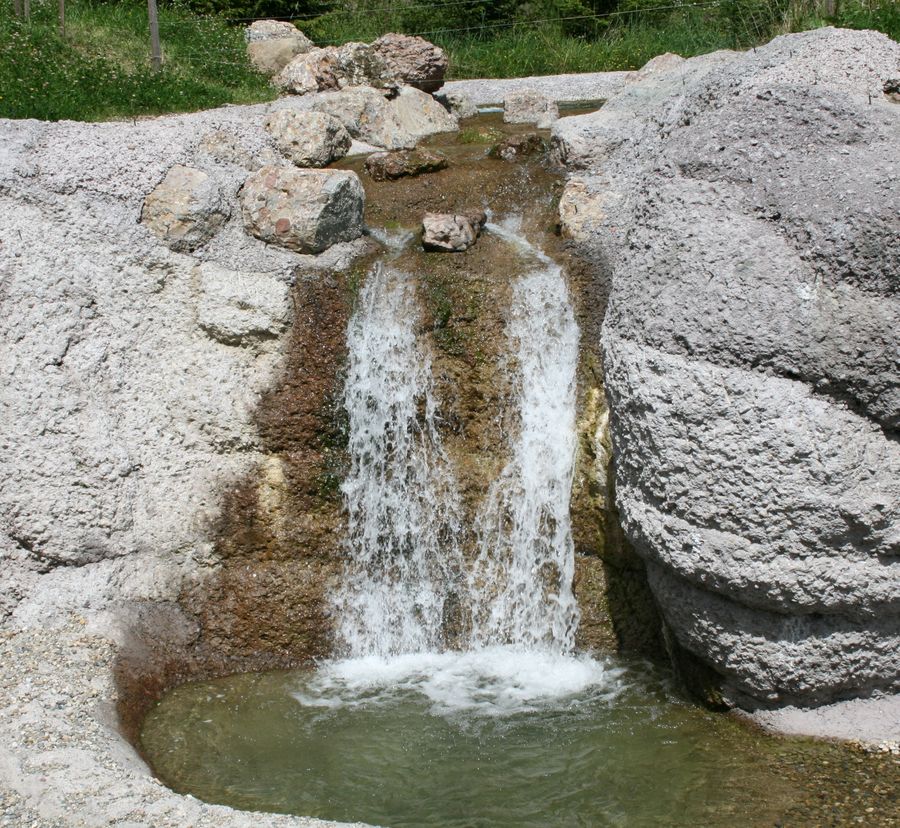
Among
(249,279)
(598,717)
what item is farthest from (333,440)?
(598,717)

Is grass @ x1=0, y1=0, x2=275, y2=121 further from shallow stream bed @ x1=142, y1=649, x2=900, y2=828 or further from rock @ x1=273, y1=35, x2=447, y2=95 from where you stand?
shallow stream bed @ x1=142, y1=649, x2=900, y2=828

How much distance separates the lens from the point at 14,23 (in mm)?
12625

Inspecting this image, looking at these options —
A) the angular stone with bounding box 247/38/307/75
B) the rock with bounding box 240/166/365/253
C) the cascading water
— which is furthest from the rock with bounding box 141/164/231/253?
the angular stone with bounding box 247/38/307/75

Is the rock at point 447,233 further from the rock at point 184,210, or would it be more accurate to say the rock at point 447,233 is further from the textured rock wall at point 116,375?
the rock at point 184,210

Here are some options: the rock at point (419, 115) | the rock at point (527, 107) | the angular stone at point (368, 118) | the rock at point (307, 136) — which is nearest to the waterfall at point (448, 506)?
the rock at point (307, 136)

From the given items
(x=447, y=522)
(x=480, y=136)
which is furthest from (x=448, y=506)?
(x=480, y=136)

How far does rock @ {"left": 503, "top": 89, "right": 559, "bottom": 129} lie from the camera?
10.6 m

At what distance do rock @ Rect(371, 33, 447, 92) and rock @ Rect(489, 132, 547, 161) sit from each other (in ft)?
9.70

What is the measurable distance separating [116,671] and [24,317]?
7.04ft

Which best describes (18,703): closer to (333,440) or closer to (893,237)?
(333,440)

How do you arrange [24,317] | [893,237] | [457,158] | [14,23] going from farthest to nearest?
[14,23]
[457,158]
[24,317]
[893,237]

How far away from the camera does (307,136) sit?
883 cm

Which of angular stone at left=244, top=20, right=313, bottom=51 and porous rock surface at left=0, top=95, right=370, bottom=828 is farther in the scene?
angular stone at left=244, top=20, right=313, bottom=51

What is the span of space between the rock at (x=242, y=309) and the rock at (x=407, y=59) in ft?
16.4
